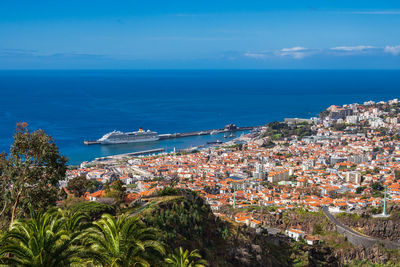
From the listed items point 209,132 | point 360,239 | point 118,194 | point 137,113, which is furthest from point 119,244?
point 137,113

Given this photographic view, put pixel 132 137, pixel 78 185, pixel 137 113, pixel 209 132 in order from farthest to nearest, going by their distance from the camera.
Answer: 1. pixel 137 113
2. pixel 209 132
3. pixel 132 137
4. pixel 78 185

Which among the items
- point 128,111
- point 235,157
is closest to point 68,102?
point 128,111

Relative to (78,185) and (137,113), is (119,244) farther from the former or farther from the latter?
(137,113)

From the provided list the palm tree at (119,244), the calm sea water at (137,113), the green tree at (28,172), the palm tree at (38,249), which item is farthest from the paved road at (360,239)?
the calm sea water at (137,113)

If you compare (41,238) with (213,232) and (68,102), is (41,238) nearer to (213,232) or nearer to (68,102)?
(213,232)

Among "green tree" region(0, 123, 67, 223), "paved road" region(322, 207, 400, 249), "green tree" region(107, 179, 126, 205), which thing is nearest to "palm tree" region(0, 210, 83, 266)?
"green tree" region(0, 123, 67, 223)

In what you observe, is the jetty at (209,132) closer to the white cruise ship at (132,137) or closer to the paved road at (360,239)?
the white cruise ship at (132,137)
